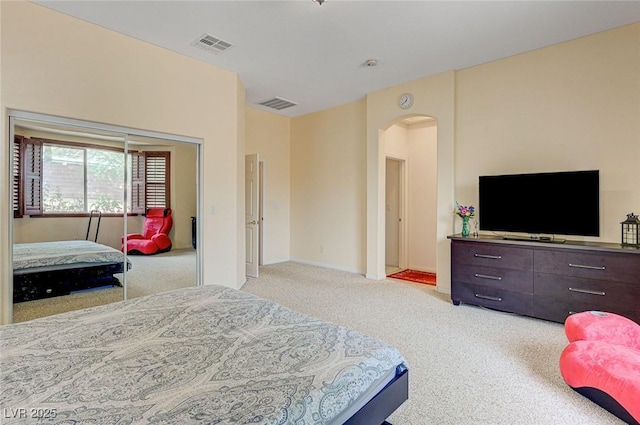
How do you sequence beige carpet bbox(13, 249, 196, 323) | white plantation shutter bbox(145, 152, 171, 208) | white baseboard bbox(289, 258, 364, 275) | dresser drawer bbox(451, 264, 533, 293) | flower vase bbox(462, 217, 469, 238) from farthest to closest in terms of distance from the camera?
white baseboard bbox(289, 258, 364, 275), flower vase bbox(462, 217, 469, 238), white plantation shutter bbox(145, 152, 171, 208), dresser drawer bbox(451, 264, 533, 293), beige carpet bbox(13, 249, 196, 323)

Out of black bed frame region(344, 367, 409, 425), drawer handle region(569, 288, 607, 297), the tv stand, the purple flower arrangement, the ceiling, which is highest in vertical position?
the ceiling

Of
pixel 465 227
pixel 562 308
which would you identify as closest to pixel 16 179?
pixel 465 227

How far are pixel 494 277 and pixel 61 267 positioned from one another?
481cm

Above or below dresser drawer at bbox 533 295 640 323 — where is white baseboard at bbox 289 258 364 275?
below

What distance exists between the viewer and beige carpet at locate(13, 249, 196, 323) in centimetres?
314

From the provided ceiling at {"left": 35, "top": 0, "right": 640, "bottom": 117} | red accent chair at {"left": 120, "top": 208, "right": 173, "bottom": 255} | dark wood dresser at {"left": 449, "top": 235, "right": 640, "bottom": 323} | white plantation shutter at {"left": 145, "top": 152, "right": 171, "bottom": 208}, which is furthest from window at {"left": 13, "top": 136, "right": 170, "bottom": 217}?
dark wood dresser at {"left": 449, "top": 235, "right": 640, "bottom": 323}

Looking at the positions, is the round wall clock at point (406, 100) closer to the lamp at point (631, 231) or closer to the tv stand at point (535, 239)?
the tv stand at point (535, 239)

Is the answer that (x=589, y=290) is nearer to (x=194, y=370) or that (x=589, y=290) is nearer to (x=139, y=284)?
(x=194, y=370)

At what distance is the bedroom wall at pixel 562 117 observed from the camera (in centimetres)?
324

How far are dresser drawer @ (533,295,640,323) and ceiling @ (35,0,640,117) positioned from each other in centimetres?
284

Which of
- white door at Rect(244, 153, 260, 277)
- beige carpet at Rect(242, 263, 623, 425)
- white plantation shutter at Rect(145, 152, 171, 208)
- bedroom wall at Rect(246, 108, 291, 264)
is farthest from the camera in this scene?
bedroom wall at Rect(246, 108, 291, 264)

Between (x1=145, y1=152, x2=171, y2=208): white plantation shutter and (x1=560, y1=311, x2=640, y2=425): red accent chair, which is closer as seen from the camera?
(x1=560, y1=311, x2=640, y2=425): red accent chair

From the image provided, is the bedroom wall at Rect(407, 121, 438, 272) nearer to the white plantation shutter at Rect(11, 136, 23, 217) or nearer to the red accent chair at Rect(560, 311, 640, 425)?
the red accent chair at Rect(560, 311, 640, 425)

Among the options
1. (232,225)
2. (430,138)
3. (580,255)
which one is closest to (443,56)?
(430,138)
